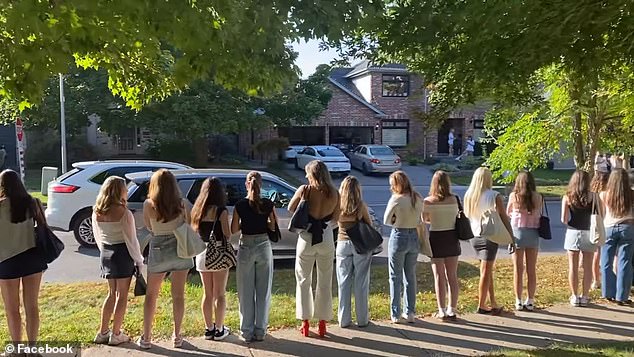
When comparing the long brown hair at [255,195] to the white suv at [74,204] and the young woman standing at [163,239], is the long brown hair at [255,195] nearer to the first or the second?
the young woman standing at [163,239]

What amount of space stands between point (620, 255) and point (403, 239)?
Answer: 2862 millimetres

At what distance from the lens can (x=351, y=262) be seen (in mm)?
6070

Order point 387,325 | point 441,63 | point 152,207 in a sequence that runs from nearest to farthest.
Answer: point 441,63 → point 152,207 → point 387,325

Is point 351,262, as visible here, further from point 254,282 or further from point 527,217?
point 527,217

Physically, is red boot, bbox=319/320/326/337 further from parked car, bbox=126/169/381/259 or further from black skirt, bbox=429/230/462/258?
parked car, bbox=126/169/381/259

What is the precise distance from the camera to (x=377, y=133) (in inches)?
1465

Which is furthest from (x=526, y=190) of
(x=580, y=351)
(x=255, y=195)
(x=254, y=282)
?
(x=254, y=282)

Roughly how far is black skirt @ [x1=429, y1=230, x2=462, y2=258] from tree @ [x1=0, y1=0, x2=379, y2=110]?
8.92 ft

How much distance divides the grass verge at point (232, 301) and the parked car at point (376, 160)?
2053 centimetres

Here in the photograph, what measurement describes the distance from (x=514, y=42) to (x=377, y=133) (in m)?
32.8

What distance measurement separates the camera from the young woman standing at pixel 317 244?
563 centimetres

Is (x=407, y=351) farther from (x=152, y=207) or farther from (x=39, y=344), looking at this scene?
(x=39, y=344)

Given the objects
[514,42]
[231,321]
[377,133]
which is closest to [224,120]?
[377,133]

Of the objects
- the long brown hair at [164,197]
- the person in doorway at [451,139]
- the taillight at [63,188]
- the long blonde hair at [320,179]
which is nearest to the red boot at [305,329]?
the long blonde hair at [320,179]
